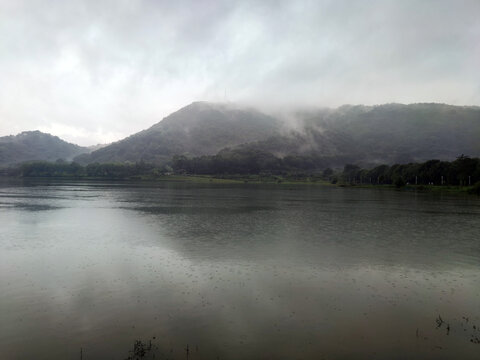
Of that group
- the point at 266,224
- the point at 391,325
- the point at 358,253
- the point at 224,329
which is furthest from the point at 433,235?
the point at 224,329

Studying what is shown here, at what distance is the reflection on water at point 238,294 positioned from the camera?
19.3 metres

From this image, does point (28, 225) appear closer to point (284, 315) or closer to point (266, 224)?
point (266, 224)

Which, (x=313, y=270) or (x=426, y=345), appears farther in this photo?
(x=313, y=270)

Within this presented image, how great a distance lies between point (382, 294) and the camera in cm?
2778

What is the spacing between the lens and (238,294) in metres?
27.2

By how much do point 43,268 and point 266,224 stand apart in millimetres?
39992

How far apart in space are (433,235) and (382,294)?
34.5m

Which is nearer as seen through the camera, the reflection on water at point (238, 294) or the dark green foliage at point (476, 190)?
the reflection on water at point (238, 294)

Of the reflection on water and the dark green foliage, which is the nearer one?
the reflection on water

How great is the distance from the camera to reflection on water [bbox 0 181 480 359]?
19.3 metres

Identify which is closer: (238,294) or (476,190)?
(238,294)

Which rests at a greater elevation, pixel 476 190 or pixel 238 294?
pixel 476 190

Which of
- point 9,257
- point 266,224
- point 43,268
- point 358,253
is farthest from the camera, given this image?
point 266,224

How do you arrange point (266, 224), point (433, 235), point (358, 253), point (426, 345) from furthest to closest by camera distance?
1. point (266, 224)
2. point (433, 235)
3. point (358, 253)
4. point (426, 345)
